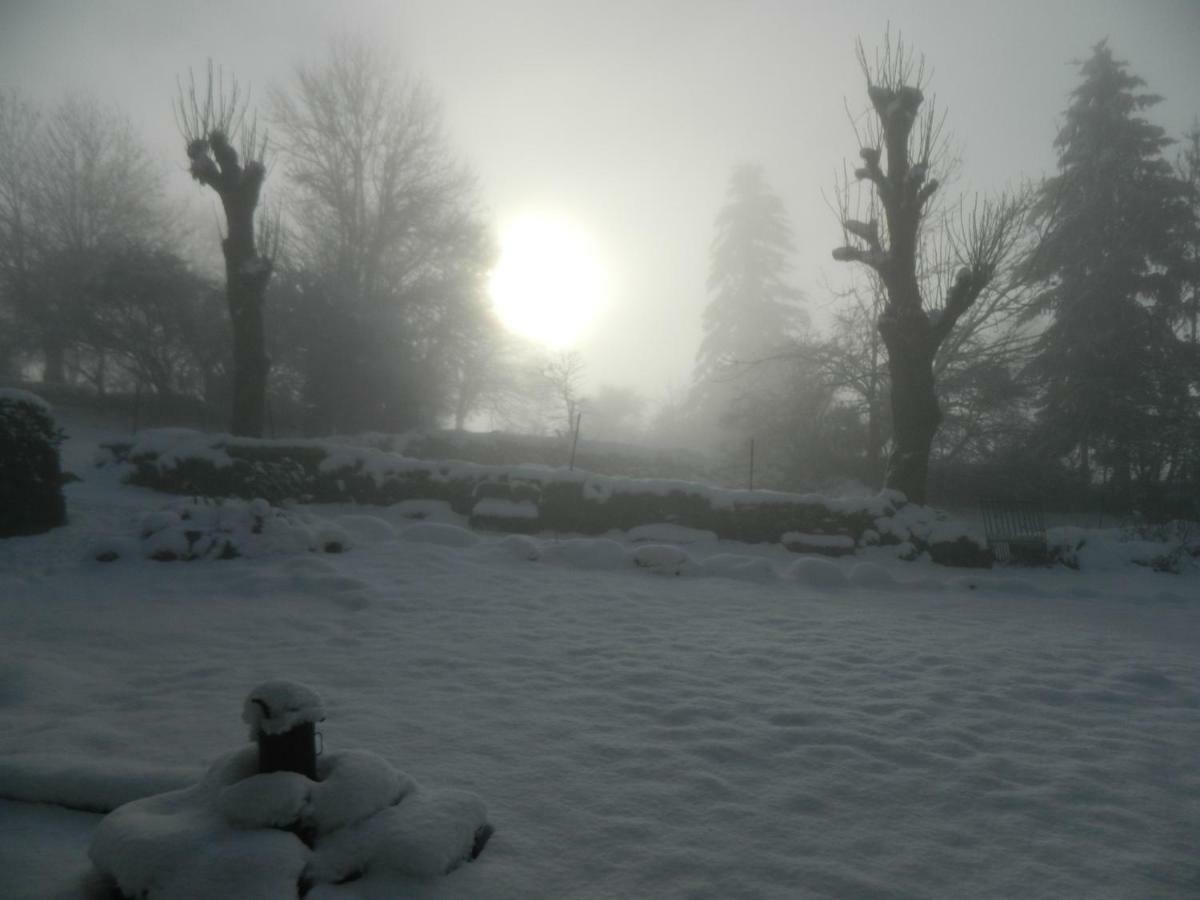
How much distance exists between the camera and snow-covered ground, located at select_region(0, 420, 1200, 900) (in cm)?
211

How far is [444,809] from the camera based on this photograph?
6.81ft

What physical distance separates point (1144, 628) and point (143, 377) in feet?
65.5

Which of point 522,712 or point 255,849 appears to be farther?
point 522,712

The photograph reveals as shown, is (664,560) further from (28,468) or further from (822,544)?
(28,468)

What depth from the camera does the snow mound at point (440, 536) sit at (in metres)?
7.64

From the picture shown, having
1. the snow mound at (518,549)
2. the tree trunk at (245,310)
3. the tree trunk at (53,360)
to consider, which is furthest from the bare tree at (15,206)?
the snow mound at (518,549)

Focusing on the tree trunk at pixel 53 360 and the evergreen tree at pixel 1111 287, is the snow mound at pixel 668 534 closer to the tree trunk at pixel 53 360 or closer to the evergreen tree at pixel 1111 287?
the evergreen tree at pixel 1111 287

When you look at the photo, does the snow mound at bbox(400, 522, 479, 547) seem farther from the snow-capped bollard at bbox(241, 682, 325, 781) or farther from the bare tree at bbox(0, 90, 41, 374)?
the bare tree at bbox(0, 90, 41, 374)

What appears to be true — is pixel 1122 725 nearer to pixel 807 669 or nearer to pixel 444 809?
pixel 807 669

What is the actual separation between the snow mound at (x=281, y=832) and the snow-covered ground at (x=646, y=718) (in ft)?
0.24

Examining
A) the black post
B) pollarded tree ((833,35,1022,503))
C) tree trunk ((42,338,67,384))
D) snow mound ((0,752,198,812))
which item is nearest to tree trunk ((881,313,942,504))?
pollarded tree ((833,35,1022,503))

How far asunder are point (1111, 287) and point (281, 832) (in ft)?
71.9

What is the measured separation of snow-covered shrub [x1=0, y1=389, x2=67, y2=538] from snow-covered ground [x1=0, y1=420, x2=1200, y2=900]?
39 cm

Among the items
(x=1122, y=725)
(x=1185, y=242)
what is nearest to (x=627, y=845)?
(x=1122, y=725)
